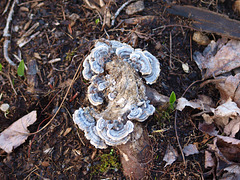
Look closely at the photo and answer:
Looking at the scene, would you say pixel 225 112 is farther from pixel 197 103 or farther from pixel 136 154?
pixel 136 154

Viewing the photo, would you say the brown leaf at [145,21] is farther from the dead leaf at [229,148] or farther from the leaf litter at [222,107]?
the dead leaf at [229,148]

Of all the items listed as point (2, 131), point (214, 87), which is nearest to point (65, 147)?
point (2, 131)

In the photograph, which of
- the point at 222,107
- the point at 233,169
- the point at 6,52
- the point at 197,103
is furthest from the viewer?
the point at 6,52

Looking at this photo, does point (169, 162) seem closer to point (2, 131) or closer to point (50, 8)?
point (2, 131)

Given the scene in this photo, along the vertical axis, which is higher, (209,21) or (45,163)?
(209,21)

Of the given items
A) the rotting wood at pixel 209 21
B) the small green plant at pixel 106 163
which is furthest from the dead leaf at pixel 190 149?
the rotting wood at pixel 209 21

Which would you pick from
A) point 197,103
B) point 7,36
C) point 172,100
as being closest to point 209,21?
point 197,103
